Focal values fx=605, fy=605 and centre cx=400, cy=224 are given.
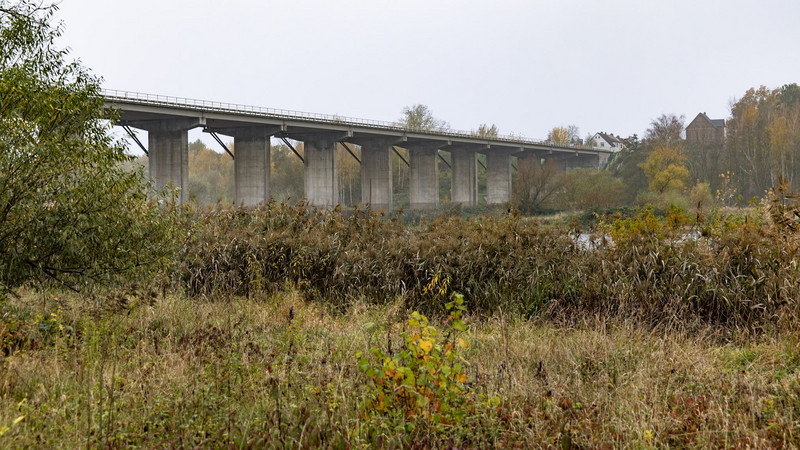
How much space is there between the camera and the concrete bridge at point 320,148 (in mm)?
47250

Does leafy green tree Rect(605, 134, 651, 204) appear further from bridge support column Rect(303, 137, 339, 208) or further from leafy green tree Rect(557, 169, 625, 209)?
bridge support column Rect(303, 137, 339, 208)

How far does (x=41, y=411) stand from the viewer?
14.7ft

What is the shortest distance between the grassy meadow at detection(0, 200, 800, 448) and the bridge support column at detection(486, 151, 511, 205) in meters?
70.8

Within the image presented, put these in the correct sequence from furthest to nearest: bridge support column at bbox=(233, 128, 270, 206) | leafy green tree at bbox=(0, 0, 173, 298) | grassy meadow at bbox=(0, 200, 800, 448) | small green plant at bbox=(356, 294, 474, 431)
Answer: bridge support column at bbox=(233, 128, 270, 206) < leafy green tree at bbox=(0, 0, 173, 298) < grassy meadow at bbox=(0, 200, 800, 448) < small green plant at bbox=(356, 294, 474, 431)

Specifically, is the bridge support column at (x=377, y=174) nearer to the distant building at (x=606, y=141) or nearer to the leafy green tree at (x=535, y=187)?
the leafy green tree at (x=535, y=187)

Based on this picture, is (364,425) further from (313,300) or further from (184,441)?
(313,300)

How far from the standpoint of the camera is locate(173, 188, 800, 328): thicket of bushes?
352 inches

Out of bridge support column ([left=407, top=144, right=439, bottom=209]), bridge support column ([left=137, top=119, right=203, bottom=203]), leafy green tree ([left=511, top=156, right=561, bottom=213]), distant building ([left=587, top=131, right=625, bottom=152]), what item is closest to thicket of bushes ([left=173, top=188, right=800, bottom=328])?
leafy green tree ([left=511, top=156, right=561, bottom=213])

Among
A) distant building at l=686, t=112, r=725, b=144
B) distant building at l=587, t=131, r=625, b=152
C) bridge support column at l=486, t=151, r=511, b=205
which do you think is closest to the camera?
distant building at l=686, t=112, r=725, b=144

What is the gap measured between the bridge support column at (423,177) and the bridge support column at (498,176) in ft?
44.0

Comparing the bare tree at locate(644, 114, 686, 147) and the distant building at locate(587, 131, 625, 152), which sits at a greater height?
the distant building at locate(587, 131, 625, 152)

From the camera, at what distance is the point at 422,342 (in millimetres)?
3988

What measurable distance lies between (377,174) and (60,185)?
5856 centimetres

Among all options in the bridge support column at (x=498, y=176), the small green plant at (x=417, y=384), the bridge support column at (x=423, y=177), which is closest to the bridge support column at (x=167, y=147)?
the bridge support column at (x=423, y=177)
